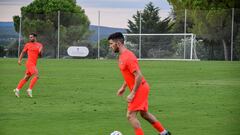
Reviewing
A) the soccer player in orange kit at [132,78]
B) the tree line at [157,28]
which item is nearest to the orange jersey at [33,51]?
the soccer player in orange kit at [132,78]

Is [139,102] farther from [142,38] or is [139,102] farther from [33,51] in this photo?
[142,38]

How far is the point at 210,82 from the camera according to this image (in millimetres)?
24625

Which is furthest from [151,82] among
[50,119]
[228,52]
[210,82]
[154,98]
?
[228,52]

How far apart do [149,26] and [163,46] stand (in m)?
3.22

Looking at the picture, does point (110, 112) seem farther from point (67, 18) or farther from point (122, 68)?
point (67, 18)

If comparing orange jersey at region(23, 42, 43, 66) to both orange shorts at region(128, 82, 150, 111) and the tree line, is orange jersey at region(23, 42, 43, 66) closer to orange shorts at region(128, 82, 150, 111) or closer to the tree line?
orange shorts at region(128, 82, 150, 111)

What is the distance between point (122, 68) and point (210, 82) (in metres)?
15.2

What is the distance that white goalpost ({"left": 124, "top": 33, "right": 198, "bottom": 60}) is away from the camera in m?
48.3

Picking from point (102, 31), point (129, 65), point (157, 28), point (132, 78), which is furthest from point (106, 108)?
point (157, 28)

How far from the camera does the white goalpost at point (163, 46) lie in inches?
1902

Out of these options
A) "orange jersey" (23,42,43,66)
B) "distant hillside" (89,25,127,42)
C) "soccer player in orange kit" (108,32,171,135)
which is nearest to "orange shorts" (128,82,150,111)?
"soccer player in orange kit" (108,32,171,135)

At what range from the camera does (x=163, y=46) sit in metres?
49.6

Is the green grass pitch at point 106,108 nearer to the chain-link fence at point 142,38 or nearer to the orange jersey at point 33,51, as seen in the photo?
the orange jersey at point 33,51

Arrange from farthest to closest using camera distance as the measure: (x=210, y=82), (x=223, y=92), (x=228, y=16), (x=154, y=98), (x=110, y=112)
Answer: (x=228, y=16) → (x=210, y=82) → (x=223, y=92) → (x=154, y=98) → (x=110, y=112)
